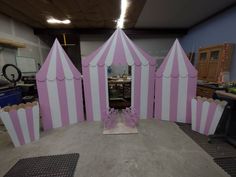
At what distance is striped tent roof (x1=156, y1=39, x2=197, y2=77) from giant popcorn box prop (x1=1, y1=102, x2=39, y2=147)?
2636 millimetres

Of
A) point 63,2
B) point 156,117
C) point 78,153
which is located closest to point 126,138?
point 78,153

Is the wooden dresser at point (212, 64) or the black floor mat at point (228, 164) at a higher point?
the wooden dresser at point (212, 64)

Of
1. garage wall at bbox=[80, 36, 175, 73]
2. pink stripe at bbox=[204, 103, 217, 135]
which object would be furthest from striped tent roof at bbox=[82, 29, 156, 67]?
garage wall at bbox=[80, 36, 175, 73]

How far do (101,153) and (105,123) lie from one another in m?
0.81

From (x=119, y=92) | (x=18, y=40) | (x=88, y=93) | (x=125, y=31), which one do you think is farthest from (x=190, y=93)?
(x=18, y=40)

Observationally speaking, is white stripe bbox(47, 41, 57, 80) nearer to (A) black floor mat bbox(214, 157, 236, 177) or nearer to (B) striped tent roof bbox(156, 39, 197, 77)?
(B) striped tent roof bbox(156, 39, 197, 77)

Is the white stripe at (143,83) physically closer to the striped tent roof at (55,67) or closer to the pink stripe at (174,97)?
the pink stripe at (174,97)

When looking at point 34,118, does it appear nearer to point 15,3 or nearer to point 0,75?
point 0,75

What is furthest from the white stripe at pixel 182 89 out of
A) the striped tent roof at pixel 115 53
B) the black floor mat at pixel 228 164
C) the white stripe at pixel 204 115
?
the black floor mat at pixel 228 164

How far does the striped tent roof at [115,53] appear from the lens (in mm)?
2908

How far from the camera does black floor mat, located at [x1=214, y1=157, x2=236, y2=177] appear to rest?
5.40ft

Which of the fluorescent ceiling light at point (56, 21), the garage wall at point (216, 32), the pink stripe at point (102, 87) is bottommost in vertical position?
the pink stripe at point (102, 87)

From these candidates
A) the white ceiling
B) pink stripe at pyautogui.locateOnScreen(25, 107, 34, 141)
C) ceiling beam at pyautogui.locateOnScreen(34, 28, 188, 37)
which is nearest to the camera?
pink stripe at pyautogui.locateOnScreen(25, 107, 34, 141)

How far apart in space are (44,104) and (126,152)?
185cm
